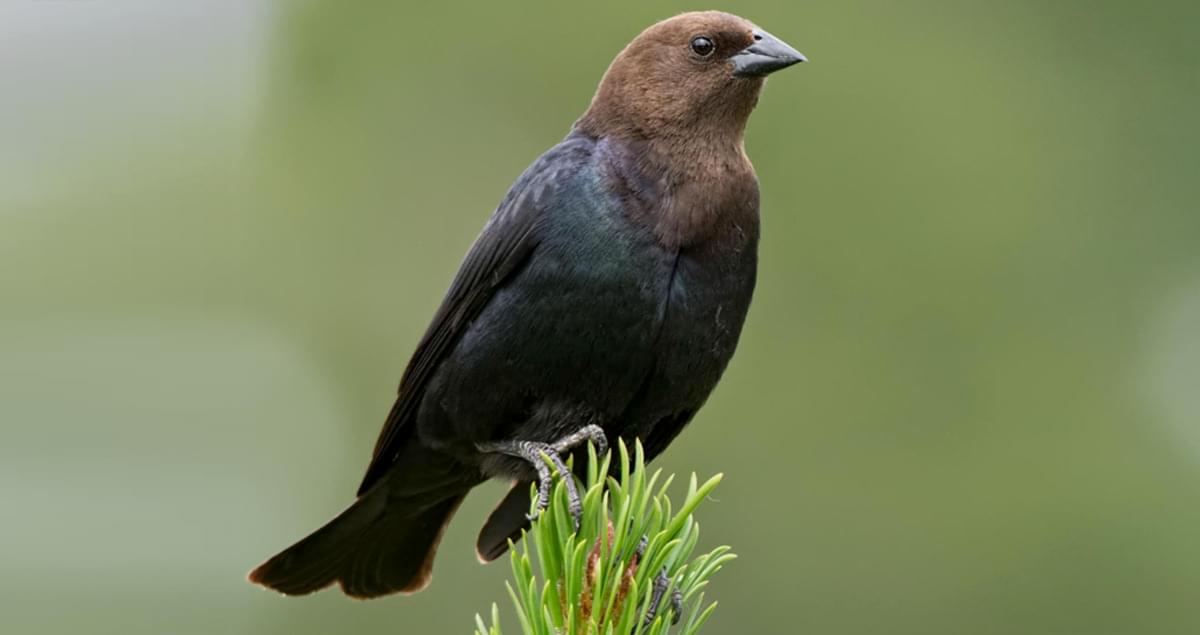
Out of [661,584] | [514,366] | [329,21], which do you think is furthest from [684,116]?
[329,21]

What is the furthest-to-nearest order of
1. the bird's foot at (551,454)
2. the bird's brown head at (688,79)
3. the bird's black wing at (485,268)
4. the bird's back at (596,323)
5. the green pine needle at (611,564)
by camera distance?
the bird's brown head at (688,79) → the bird's black wing at (485,268) → the bird's back at (596,323) → the bird's foot at (551,454) → the green pine needle at (611,564)

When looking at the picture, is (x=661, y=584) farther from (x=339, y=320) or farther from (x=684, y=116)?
(x=339, y=320)

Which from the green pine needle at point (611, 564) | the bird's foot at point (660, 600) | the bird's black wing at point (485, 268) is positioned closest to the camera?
the green pine needle at point (611, 564)

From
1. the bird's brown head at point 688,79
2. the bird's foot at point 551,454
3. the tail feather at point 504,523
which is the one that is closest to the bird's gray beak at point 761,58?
the bird's brown head at point 688,79

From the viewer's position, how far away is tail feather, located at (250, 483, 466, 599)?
4.00m

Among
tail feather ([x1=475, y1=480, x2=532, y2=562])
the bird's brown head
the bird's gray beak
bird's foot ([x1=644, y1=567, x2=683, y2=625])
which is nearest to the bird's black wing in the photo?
the bird's brown head

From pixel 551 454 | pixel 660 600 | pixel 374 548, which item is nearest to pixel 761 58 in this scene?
pixel 551 454

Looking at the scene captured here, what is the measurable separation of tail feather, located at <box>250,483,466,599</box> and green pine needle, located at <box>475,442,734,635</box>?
1.33 m

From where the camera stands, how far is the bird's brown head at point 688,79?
12.5 ft

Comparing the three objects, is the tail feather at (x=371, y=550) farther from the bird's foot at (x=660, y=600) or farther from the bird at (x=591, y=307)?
the bird's foot at (x=660, y=600)

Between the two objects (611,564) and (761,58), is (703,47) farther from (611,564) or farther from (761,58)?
(611,564)

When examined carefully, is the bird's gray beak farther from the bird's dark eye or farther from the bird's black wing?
the bird's black wing

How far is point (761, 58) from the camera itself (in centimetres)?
391

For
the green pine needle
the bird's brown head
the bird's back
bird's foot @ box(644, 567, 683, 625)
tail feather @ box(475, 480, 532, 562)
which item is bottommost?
bird's foot @ box(644, 567, 683, 625)
